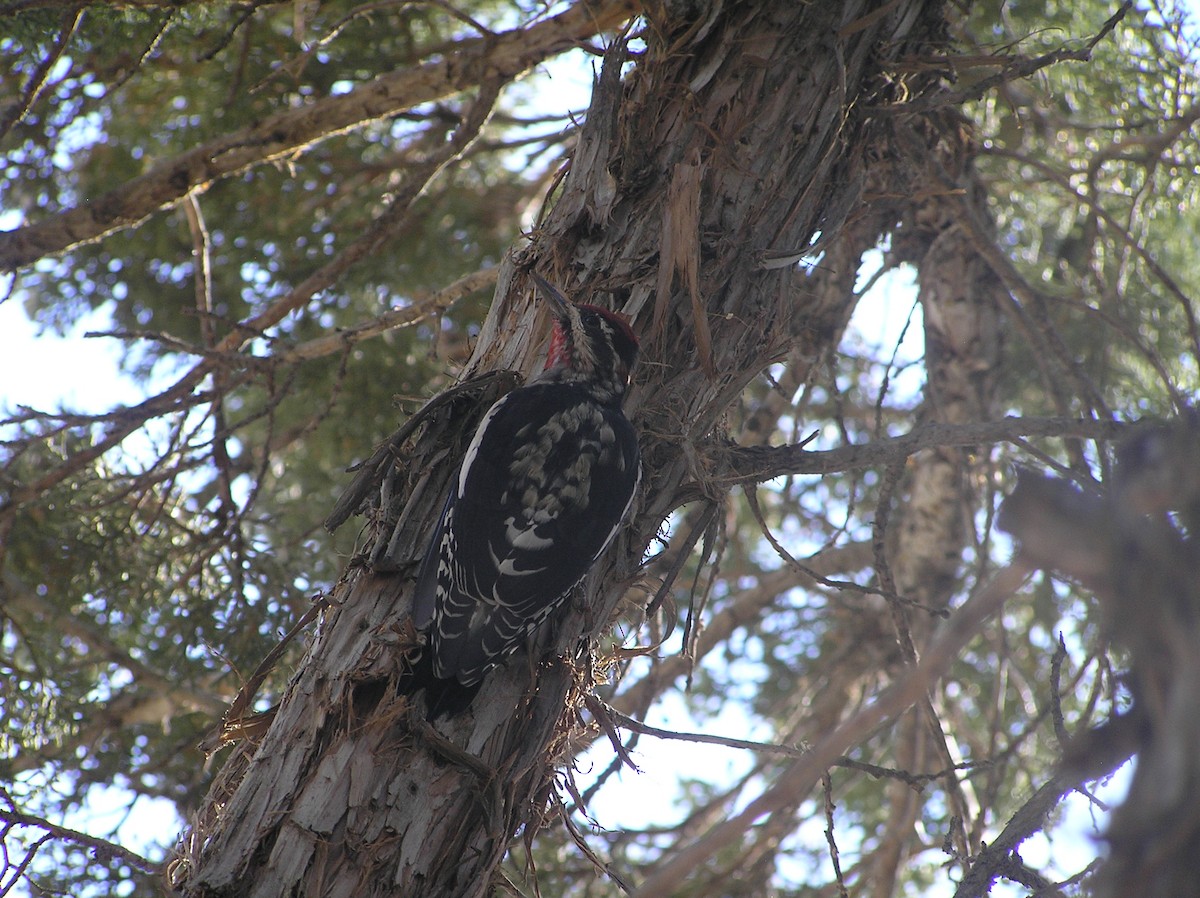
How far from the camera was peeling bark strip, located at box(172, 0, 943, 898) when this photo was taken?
2691 millimetres

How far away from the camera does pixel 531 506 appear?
343cm

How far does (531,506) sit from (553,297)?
2.34ft

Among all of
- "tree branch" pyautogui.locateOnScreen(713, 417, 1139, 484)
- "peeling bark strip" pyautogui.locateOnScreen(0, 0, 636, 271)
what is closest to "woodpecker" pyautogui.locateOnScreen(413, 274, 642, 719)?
"tree branch" pyautogui.locateOnScreen(713, 417, 1139, 484)

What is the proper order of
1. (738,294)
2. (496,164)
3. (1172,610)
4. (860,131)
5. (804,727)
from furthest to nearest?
(496,164) → (804,727) → (860,131) → (738,294) → (1172,610)

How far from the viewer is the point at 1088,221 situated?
5.76 m

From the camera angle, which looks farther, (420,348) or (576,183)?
(420,348)

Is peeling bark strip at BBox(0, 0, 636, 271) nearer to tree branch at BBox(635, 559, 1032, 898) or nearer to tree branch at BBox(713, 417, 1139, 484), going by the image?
tree branch at BBox(713, 417, 1139, 484)

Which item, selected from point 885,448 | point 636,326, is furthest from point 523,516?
point 885,448

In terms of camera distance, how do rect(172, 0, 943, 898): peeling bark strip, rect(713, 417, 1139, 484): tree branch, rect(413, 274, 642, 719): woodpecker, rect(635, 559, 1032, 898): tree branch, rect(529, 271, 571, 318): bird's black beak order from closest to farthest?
1. rect(635, 559, 1032, 898): tree branch
2. rect(172, 0, 943, 898): peeling bark strip
3. rect(413, 274, 642, 719): woodpecker
4. rect(713, 417, 1139, 484): tree branch
5. rect(529, 271, 571, 318): bird's black beak

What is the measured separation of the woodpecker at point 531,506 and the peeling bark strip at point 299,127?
1.61m

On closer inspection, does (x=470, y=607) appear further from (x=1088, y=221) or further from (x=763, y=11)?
(x=1088, y=221)

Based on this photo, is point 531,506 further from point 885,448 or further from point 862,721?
point 862,721

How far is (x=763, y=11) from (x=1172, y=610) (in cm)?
291

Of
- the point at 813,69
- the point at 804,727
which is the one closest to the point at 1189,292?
the point at 804,727
